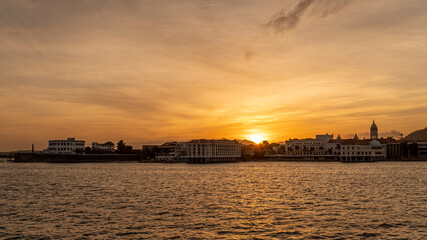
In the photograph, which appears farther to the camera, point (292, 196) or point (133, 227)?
point (292, 196)

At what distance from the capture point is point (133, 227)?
36562mm

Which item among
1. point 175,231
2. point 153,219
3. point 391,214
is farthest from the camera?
point 391,214

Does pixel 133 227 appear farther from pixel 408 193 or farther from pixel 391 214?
pixel 408 193

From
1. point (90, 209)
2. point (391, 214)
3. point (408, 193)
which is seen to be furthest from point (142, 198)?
point (408, 193)

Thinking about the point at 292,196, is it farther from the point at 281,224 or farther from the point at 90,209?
the point at 90,209

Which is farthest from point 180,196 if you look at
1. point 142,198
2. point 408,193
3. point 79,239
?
point 408,193

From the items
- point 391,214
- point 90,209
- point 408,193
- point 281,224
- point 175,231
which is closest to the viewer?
point 175,231

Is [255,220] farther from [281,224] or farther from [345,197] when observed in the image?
[345,197]

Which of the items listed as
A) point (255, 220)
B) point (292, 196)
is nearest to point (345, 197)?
point (292, 196)

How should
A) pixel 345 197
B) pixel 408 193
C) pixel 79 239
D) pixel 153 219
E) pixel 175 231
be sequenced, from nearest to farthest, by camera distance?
pixel 79 239
pixel 175 231
pixel 153 219
pixel 345 197
pixel 408 193

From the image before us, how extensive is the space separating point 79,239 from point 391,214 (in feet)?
105

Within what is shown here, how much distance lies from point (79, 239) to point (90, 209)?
15027 mm

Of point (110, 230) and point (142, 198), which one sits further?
point (142, 198)

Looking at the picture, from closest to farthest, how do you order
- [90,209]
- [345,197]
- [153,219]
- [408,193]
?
[153,219]
[90,209]
[345,197]
[408,193]
